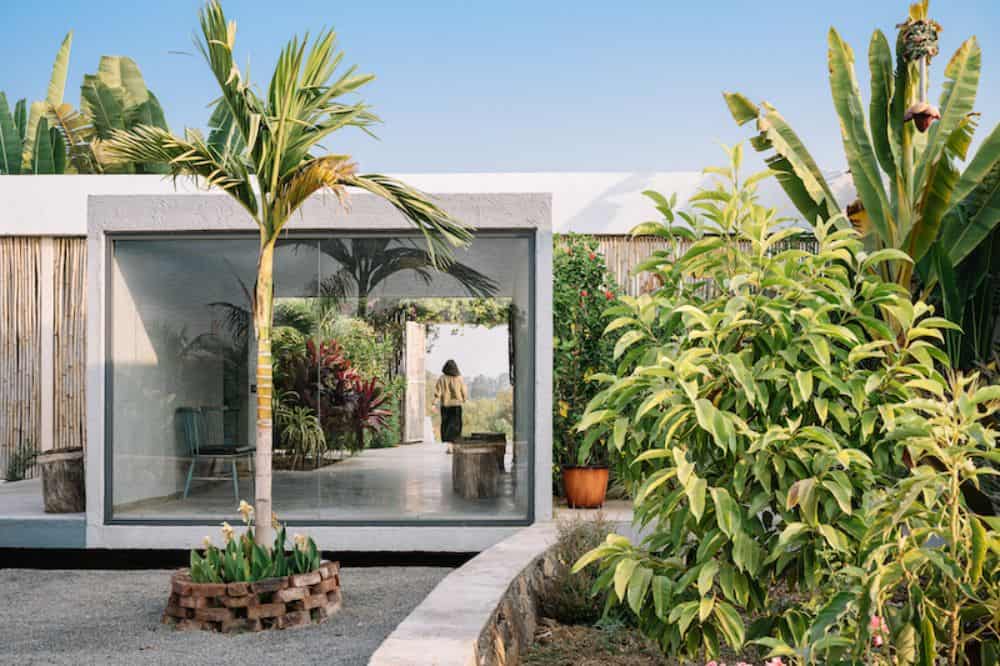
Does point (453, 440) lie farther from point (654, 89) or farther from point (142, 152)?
point (654, 89)

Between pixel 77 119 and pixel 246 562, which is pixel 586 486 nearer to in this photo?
pixel 246 562

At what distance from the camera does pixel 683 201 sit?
9.52m

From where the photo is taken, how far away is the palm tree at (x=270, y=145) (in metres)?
4.77

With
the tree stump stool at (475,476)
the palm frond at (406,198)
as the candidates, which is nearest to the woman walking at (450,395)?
the tree stump stool at (475,476)

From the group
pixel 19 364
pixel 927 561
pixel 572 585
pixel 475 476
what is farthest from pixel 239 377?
pixel 927 561

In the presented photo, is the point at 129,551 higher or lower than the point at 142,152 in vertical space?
lower

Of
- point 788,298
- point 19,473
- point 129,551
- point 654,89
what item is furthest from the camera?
point 654,89

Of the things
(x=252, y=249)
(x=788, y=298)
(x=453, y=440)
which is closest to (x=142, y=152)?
(x=252, y=249)

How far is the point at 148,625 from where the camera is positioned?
198 inches

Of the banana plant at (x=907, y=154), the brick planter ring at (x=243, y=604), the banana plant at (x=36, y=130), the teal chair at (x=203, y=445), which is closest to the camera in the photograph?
the brick planter ring at (x=243, y=604)

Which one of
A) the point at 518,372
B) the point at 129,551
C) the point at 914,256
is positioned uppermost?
the point at 914,256

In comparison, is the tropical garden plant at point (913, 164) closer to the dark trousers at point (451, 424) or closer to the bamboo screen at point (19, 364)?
the dark trousers at point (451, 424)

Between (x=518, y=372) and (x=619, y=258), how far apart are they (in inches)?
108

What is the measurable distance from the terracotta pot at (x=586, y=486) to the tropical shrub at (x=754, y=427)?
15.4ft
